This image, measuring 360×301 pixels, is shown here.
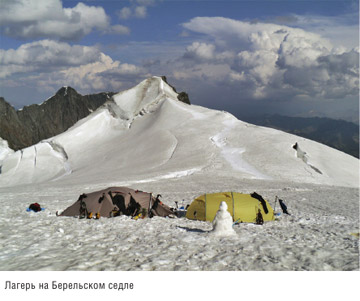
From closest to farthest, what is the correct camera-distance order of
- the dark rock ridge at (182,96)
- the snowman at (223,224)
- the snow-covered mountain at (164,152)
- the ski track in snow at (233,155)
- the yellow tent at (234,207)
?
1. the snowman at (223,224)
2. the yellow tent at (234,207)
3. the ski track in snow at (233,155)
4. the snow-covered mountain at (164,152)
5. the dark rock ridge at (182,96)

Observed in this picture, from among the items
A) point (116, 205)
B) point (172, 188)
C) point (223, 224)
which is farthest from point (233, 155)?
point (223, 224)

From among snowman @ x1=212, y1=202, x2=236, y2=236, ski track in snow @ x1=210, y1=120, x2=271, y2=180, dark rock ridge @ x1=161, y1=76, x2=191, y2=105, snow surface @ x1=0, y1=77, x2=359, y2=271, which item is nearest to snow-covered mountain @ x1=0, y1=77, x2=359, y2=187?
ski track in snow @ x1=210, y1=120, x2=271, y2=180

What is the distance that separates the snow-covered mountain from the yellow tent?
63.8ft

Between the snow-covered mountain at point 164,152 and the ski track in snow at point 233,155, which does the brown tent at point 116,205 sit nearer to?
the snow-covered mountain at point 164,152

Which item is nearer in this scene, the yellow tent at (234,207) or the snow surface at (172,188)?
the snow surface at (172,188)

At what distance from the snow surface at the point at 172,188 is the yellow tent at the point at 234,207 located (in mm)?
833

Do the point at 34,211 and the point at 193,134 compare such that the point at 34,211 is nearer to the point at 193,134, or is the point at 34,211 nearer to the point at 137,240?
the point at 137,240

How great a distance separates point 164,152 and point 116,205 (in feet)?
122

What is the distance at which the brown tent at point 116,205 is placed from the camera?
17.5m

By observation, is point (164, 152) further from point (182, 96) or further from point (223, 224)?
point (182, 96)

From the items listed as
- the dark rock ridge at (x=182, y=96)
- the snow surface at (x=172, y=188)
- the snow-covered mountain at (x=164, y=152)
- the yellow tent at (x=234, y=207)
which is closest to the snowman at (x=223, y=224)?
the snow surface at (x=172, y=188)

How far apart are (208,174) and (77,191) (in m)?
17.0

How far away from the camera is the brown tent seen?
1747 centimetres

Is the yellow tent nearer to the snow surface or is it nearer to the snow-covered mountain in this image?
the snow surface
